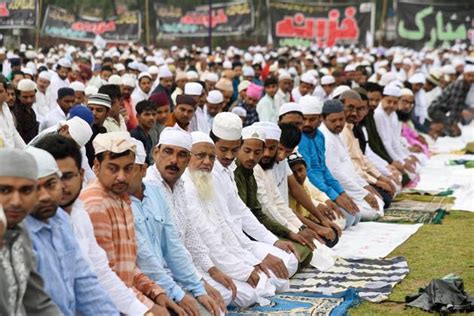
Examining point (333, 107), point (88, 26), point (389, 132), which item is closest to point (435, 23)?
point (88, 26)

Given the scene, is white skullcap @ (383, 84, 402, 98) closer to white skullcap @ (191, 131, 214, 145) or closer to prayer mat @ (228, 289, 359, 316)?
prayer mat @ (228, 289, 359, 316)

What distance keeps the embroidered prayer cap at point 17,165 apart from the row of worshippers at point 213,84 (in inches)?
120

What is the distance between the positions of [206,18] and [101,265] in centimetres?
1778

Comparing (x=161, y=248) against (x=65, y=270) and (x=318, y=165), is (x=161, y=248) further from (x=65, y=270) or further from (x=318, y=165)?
(x=318, y=165)

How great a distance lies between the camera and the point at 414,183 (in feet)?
33.0

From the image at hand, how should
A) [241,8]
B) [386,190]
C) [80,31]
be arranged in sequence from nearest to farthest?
[386,190] → [80,31] → [241,8]

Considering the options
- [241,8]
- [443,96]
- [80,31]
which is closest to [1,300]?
[443,96]

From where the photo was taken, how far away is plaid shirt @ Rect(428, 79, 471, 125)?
14.5 metres

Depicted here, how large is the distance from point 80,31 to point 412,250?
13877mm

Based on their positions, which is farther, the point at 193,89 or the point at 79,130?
the point at 193,89

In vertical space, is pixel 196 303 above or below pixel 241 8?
below

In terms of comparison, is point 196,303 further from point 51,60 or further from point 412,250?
point 51,60

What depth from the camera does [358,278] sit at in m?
5.95

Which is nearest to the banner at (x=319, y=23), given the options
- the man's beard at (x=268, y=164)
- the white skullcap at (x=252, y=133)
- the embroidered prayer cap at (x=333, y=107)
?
the embroidered prayer cap at (x=333, y=107)
